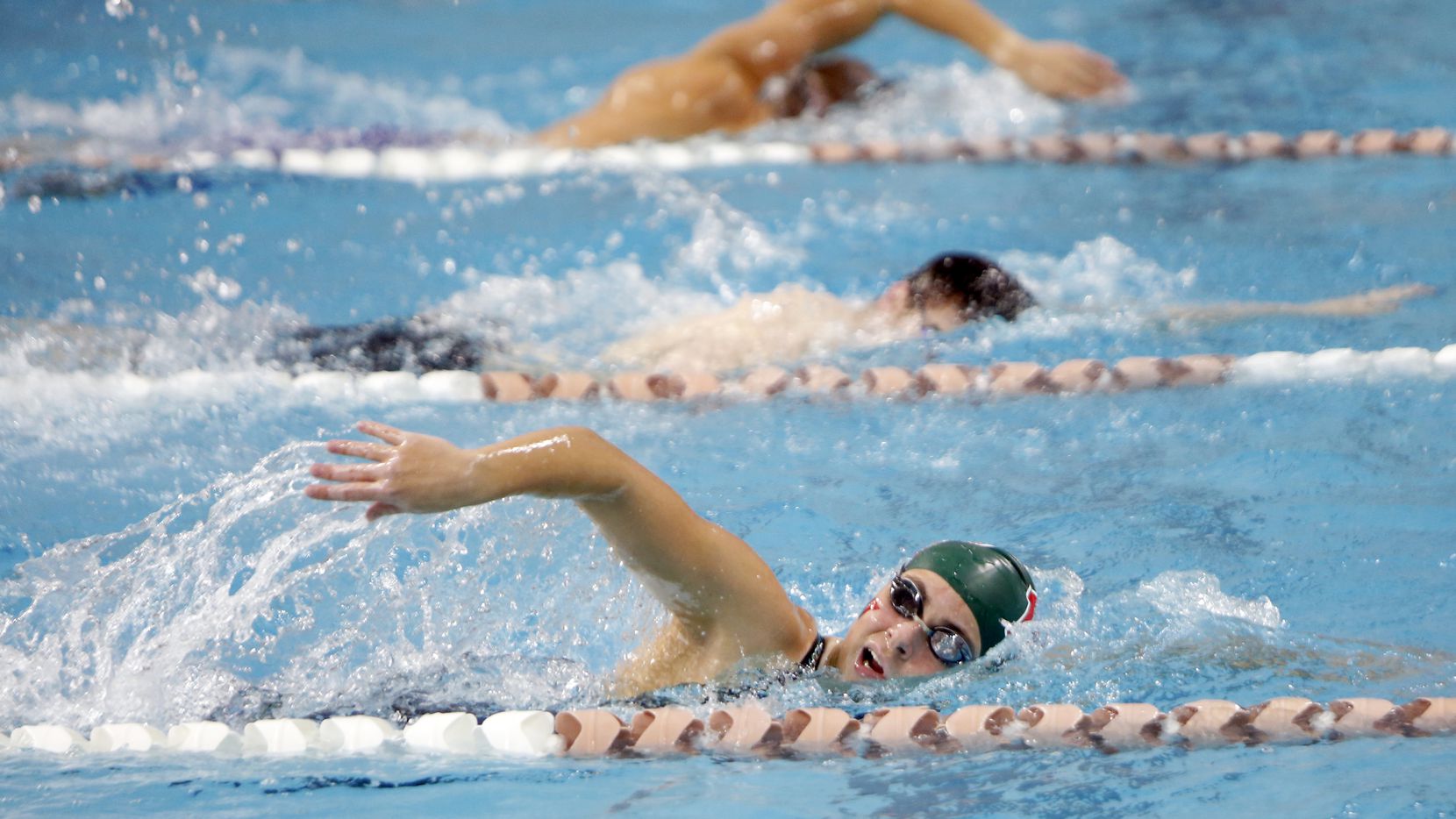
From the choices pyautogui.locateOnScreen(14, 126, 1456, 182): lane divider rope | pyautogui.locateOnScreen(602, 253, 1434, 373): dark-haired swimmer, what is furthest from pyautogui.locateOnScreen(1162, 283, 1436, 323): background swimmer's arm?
pyautogui.locateOnScreen(14, 126, 1456, 182): lane divider rope

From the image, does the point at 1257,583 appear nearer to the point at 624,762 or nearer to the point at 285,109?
the point at 624,762

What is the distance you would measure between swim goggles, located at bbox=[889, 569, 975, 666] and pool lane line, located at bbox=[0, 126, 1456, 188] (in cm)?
383

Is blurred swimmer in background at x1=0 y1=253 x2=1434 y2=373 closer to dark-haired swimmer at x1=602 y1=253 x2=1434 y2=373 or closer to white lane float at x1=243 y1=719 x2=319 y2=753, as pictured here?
dark-haired swimmer at x1=602 y1=253 x2=1434 y2=373

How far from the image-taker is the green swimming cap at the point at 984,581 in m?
2.85

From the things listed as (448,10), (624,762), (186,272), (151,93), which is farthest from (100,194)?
(624,762)

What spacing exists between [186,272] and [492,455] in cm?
348

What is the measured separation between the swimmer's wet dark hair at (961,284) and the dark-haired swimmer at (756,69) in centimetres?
212

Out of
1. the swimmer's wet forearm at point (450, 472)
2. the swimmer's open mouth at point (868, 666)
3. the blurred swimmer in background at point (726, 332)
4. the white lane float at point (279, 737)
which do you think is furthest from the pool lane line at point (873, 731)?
the blurred swimmer in background at point (726, 332)

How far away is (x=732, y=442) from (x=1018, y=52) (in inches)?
128

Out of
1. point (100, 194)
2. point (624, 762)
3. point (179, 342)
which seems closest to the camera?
point (624, 762)

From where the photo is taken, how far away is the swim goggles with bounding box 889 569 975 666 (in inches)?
109

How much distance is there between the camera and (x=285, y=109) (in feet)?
24.0

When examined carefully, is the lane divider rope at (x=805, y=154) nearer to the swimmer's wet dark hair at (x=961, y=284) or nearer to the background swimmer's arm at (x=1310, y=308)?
the background swimmer's arm at (x=1310, y=308)

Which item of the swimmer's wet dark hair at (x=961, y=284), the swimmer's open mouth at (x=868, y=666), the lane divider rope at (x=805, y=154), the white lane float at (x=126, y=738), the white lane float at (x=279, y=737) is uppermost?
the lane divider rope at (x=805, y=154)
